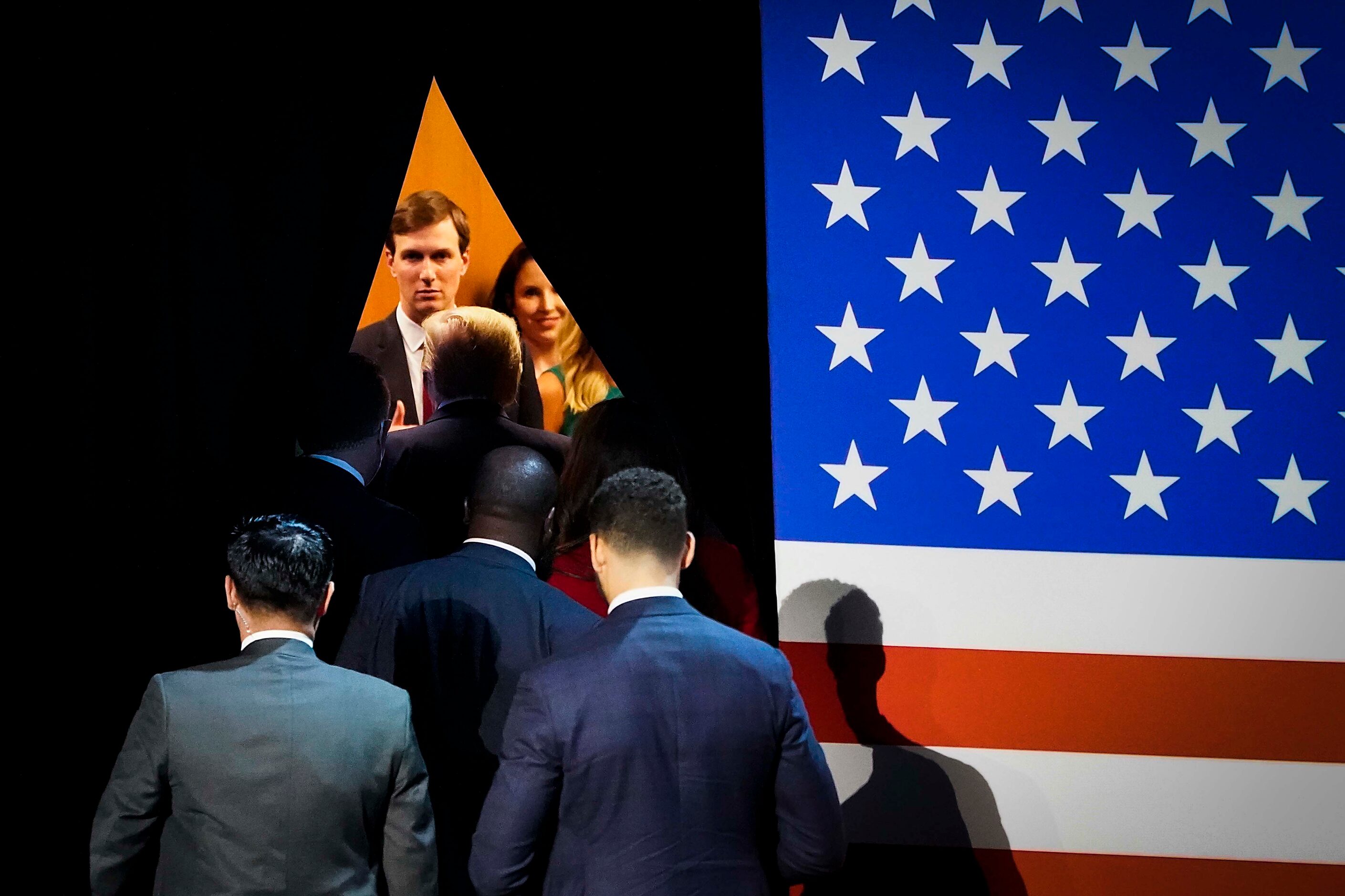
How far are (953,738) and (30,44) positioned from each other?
9.72 ft

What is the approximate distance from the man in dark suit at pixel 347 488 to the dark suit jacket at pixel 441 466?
0.10 ft

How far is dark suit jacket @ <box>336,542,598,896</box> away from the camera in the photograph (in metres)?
2.39

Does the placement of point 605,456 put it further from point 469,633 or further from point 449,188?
point 449,188

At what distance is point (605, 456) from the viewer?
9.44 feet

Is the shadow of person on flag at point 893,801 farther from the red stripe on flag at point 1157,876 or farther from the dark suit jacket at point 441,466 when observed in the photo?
the dark suit jacket at point 441,466

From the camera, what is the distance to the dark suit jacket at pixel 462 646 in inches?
94.2

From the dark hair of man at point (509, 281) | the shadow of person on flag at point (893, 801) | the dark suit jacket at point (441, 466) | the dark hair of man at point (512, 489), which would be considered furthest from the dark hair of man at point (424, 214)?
the shadow of person on flag at point (893, 801)

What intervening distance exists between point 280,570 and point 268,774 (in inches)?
13.1

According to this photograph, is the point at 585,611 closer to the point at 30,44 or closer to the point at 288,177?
the point at 288,177

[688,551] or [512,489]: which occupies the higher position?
[512,489]

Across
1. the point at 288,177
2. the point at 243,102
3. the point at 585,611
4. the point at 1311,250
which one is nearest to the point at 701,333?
the point at 585,611

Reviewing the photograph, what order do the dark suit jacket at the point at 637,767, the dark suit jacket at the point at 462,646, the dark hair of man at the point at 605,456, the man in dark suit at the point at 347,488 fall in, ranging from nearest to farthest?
1. the dark suit jacket at the point at 637,767
2. the dark suit jacket at the point at 462,646
3. the dark hair of man at the point at 605,456
4. the man in dark suit at the point at 347,488

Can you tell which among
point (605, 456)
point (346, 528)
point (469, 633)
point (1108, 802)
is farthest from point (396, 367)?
point (1108, 802)

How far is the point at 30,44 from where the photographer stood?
3.02 metres
